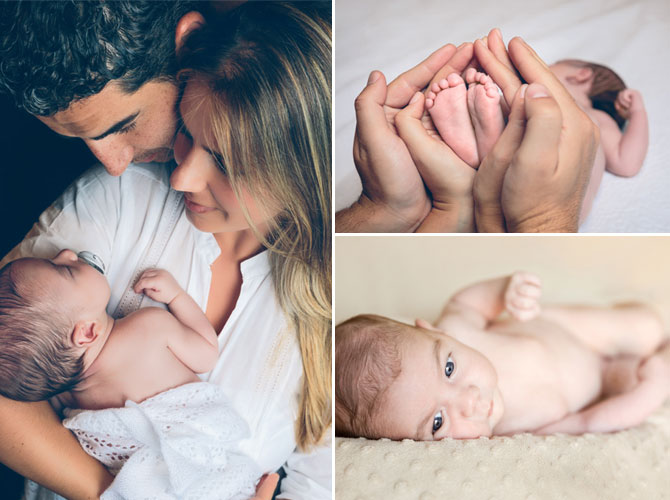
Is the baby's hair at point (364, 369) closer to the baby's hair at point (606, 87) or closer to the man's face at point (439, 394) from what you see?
the man's face at point (439, 394)

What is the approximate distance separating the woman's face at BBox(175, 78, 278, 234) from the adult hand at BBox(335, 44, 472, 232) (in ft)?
0.63

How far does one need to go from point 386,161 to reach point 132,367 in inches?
25.2

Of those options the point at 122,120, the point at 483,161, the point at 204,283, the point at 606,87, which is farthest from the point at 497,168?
the point at 122,120

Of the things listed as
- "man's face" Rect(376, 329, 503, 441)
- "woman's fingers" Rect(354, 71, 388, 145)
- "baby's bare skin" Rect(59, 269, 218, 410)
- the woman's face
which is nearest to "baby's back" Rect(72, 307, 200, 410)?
"baby's bare skin" Rect(59, 269, 218, 410)

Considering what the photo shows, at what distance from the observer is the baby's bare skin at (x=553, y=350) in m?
1.19

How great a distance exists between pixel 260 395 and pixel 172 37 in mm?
730

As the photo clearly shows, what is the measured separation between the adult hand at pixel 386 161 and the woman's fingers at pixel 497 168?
110 millimetres

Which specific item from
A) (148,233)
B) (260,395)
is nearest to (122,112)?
(148,233)

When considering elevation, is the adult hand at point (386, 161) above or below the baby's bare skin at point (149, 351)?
above

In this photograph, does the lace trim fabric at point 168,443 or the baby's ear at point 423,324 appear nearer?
the lace trim fabric at point 168,443

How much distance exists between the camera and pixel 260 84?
1.10 metres

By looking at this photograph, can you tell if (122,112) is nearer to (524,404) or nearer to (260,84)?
(260,84)

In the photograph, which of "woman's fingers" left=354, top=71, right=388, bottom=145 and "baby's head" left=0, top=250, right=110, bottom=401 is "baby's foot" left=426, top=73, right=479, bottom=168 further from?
"baby's head" left=0, top=250, right=110, bottom=401

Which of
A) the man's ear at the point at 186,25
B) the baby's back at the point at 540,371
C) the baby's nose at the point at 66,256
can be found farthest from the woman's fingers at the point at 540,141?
the baby's nose at the point at 66,256
